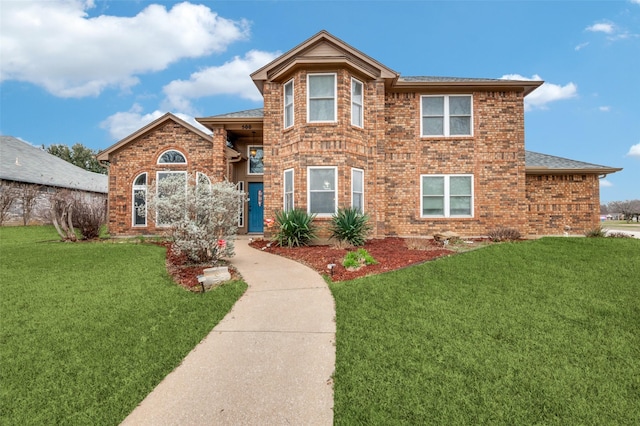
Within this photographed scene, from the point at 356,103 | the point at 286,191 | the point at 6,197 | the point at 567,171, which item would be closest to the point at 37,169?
the point at 6,197

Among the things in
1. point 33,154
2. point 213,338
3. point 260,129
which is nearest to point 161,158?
point 260,129

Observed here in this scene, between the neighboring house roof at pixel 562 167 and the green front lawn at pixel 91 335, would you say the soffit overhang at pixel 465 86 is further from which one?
the green front lawn at pixel 91 335

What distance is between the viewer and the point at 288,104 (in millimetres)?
11891

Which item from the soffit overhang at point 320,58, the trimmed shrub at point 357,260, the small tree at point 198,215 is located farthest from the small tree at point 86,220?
the trimmed shrub at point 357,260

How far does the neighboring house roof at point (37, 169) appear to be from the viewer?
21531mm

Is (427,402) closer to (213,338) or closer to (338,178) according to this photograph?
(213,338)

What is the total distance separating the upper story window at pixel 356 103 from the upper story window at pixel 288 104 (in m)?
2.17

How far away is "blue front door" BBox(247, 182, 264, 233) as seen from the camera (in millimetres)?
15141

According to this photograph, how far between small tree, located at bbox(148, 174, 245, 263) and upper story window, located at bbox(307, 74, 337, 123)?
4.68 meters

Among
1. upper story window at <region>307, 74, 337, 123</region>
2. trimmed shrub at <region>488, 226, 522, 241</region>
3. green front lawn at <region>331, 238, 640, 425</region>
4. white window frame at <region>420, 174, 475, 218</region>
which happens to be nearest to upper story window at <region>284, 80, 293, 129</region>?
upper story window at <region>307, 74, 337, 123</region>

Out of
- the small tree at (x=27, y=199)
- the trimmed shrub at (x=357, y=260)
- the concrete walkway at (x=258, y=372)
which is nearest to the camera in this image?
the concrete walkway at (x=258, y=372)

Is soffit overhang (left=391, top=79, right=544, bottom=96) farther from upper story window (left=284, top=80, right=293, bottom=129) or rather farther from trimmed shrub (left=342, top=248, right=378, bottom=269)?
trimmed shrub (left=342, top=248, right=378, bottom=269)

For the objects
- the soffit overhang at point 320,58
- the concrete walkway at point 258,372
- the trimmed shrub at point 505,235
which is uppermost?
the soffit overhang at point 320,58

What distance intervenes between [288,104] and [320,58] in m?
1.98
